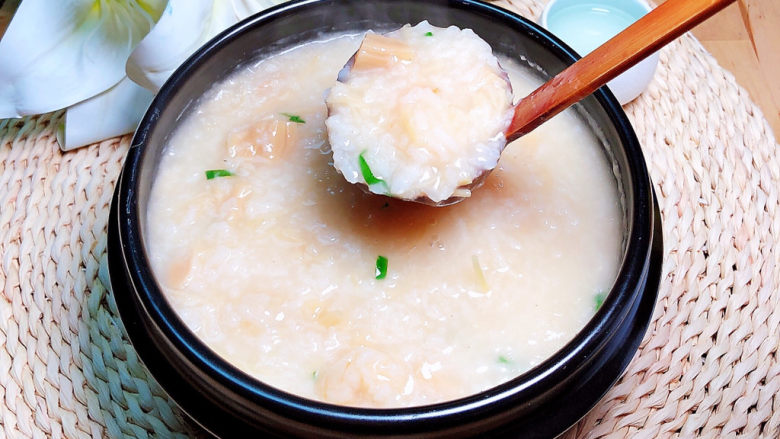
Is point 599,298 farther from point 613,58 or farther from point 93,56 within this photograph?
point 93,56

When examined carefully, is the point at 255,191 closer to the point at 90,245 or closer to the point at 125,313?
the point at 125,313

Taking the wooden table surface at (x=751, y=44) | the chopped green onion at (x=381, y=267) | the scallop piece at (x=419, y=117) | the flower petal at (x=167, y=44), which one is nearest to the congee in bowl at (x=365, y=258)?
the chopped green onion at (x=381, y=267)

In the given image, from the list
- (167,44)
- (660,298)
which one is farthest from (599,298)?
(167,44)

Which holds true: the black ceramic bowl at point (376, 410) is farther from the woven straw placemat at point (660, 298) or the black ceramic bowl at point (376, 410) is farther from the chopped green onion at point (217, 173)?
the woven straw placemat at point (660, 298)

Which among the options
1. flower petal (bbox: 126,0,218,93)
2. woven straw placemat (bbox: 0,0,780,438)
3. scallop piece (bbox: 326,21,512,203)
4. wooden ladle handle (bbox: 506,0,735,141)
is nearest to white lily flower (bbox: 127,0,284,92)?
flower petal (bbox: 126,0,218,93)

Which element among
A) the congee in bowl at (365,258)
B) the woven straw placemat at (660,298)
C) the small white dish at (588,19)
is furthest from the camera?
the small white dish at (588,19)
